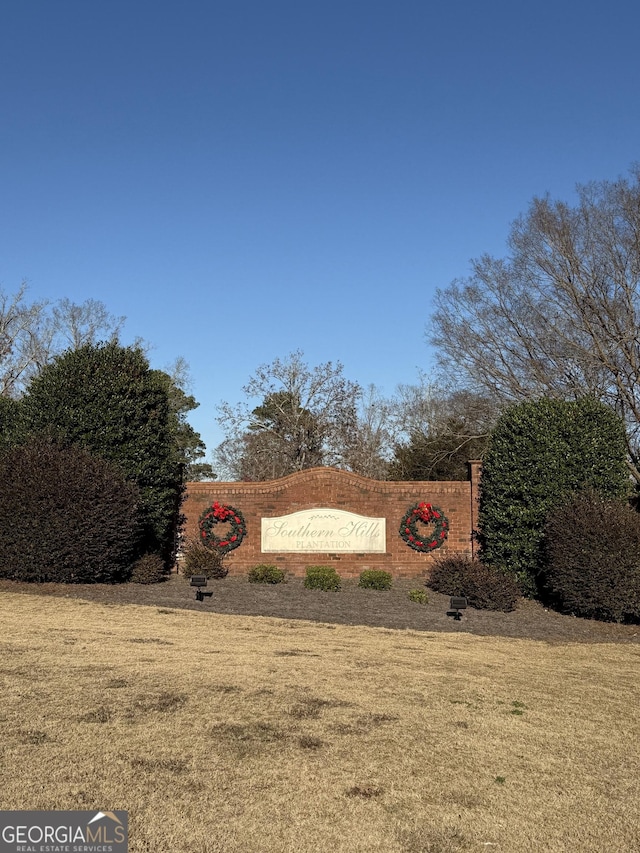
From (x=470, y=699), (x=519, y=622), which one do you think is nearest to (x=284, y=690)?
(x=470, y=699)

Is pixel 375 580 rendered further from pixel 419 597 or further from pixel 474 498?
pixel 474 498

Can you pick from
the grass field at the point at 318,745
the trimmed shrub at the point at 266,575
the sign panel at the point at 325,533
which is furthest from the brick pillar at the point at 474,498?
the grass field at the point at 318,745

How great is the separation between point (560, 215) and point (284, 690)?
19.0 m

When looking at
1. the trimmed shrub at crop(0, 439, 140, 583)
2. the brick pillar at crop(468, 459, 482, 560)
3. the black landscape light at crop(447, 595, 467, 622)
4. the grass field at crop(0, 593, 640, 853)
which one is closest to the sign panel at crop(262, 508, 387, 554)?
the brick pillar at crop(468, 459, 482, 560)

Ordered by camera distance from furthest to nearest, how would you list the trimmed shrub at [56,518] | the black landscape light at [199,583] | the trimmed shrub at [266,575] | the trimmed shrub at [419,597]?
the trimmed shrub at [266,575] < the trimmed shrub at [419,597] < the trimmed shrub at [56,518] < the black landscape light at [199,583]

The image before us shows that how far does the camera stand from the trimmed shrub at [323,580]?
16672 mm

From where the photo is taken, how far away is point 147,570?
1655 centimetres

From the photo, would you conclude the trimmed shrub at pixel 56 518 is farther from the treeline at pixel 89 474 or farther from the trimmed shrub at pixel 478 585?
the trimmed shrub at pixel 478 585

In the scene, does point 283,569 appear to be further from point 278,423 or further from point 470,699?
point 278,423

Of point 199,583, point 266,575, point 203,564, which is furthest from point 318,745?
point 203,564
